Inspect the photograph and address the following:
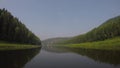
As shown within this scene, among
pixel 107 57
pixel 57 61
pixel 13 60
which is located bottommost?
pixel 57 61

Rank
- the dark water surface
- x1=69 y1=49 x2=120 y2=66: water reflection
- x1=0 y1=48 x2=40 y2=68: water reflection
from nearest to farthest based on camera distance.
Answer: x1=0 y1=48 x2=40 y2=68: water reflection → the dark water surface → x1=69 y1=49 x2=120 y2=66: water reflection

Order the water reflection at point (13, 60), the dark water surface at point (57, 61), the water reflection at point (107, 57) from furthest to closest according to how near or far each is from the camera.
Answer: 1. the water reflection at point (107, 57)
2. the dark water surface at point (57, 61)
3. the water reflection at point (13, 60)

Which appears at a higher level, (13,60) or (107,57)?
(13,60)

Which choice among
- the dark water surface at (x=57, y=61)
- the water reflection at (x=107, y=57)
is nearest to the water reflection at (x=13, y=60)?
the dark water surface at (x=57, y=61)

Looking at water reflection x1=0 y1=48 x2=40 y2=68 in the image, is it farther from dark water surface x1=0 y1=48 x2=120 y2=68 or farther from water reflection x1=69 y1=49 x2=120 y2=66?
water reflection x1=69 y1=49 x2=120 y2=66

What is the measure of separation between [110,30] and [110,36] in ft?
23.0

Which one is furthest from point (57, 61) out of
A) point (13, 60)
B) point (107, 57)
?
point (107, 57)

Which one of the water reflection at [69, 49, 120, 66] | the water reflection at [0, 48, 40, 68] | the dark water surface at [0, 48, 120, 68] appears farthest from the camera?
the water reflection at [69, 49, 120, 66]

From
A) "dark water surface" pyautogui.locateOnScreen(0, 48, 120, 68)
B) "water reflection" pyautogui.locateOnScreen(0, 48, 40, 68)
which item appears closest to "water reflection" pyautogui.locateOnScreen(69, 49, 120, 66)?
"dark water surface" pyautogui.locateOnScreen(0, 48, 120, 68)

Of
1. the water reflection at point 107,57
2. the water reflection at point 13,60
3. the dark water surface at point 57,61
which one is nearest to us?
the water reflection at point 13,60

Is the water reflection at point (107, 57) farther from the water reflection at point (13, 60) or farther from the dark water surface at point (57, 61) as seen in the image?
the water reflection at point (13, 60)

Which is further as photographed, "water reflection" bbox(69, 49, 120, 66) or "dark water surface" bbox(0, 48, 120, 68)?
"water reflection" bbox(69, 49, 120, 66)

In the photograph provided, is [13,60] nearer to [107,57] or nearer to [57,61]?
[57,61]

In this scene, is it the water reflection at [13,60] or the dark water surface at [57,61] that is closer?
the water reflection at [13,60]
